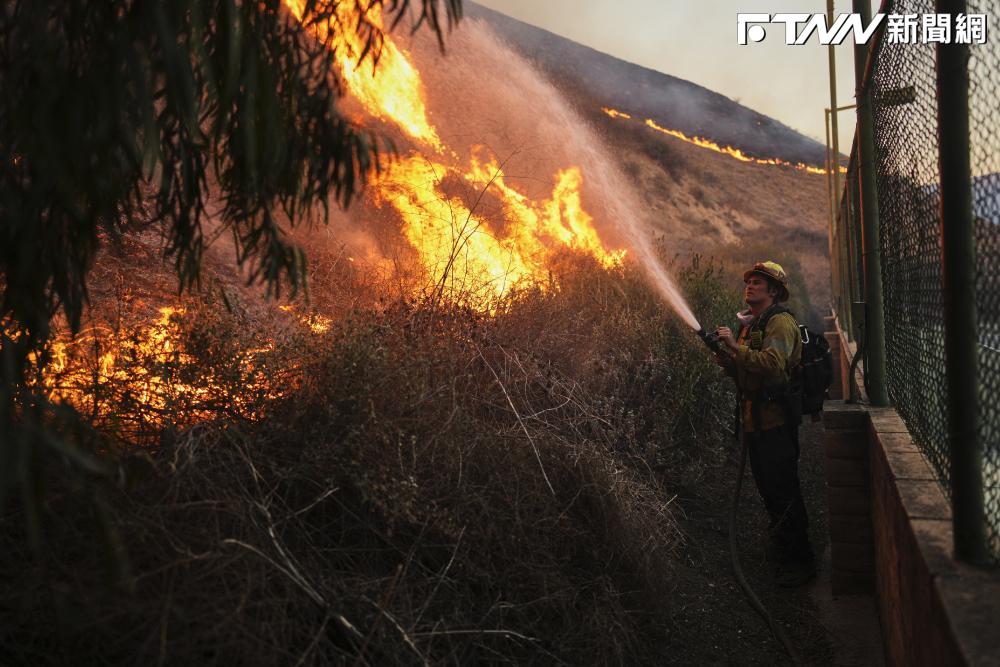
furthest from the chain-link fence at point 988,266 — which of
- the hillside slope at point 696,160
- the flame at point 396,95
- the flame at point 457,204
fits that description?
the hillside slope at point 696,160

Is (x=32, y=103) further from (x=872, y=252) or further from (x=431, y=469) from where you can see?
(x=872, y=252)

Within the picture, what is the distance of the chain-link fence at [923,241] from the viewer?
202cm

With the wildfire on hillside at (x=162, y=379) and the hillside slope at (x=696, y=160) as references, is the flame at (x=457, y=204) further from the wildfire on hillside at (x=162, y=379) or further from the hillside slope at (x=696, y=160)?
the hillside slope at (x=696, y=160)

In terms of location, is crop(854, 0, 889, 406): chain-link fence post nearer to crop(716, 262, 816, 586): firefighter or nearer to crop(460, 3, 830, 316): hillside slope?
crop(716, 262, 816, 586): firefighter

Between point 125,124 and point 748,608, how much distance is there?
4.28m

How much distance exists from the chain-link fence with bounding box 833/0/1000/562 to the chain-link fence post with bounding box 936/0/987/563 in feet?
0.11

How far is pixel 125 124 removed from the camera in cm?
226

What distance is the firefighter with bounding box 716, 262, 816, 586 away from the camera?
17.4 ft

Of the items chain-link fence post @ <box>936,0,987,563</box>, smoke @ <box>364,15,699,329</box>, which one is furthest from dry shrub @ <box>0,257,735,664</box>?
smoke @ <box>364,15,699,329</box>

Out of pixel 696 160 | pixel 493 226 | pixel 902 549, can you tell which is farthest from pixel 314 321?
pixel 696 160

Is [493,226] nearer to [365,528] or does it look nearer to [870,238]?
[870,238]

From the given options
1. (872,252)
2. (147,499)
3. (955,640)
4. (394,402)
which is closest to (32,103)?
(147,499)

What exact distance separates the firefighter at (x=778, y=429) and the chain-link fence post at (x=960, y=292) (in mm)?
3073

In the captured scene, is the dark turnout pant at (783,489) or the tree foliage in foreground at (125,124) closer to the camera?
the tree foliage in foreground at (125,124)
